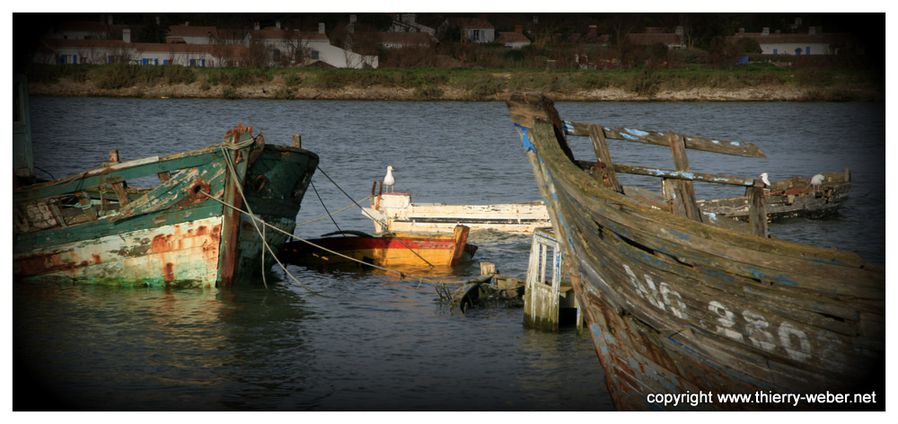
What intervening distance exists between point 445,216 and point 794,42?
46938 millimetres

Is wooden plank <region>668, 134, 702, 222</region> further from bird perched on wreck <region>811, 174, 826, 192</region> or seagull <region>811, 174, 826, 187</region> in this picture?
seagull <region>811, 174, 826, 187</region>

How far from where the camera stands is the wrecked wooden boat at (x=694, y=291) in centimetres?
811

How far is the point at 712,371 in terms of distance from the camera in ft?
30.4

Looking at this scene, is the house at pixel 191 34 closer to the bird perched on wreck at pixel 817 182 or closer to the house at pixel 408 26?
the house at pixel 408 26

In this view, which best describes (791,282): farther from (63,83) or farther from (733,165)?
(63,83)

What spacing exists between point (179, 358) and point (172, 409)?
211 centimetres

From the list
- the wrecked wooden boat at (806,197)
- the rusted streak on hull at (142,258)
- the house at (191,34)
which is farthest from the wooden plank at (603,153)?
the house at (191,34)

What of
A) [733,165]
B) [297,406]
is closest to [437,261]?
[297,406]

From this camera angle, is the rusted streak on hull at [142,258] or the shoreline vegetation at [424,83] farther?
the shoreline vegetation at [424,83]

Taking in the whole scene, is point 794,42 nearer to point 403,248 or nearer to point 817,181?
point 817,181

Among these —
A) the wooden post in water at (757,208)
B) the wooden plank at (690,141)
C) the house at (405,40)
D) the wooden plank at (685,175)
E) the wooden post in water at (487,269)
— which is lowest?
the wooden post in water at (487,269)

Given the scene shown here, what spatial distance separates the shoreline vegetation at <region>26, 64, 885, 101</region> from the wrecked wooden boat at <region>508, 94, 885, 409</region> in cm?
6338

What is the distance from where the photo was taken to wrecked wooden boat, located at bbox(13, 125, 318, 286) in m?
17.1

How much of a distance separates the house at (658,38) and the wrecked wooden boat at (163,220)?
62793mm
